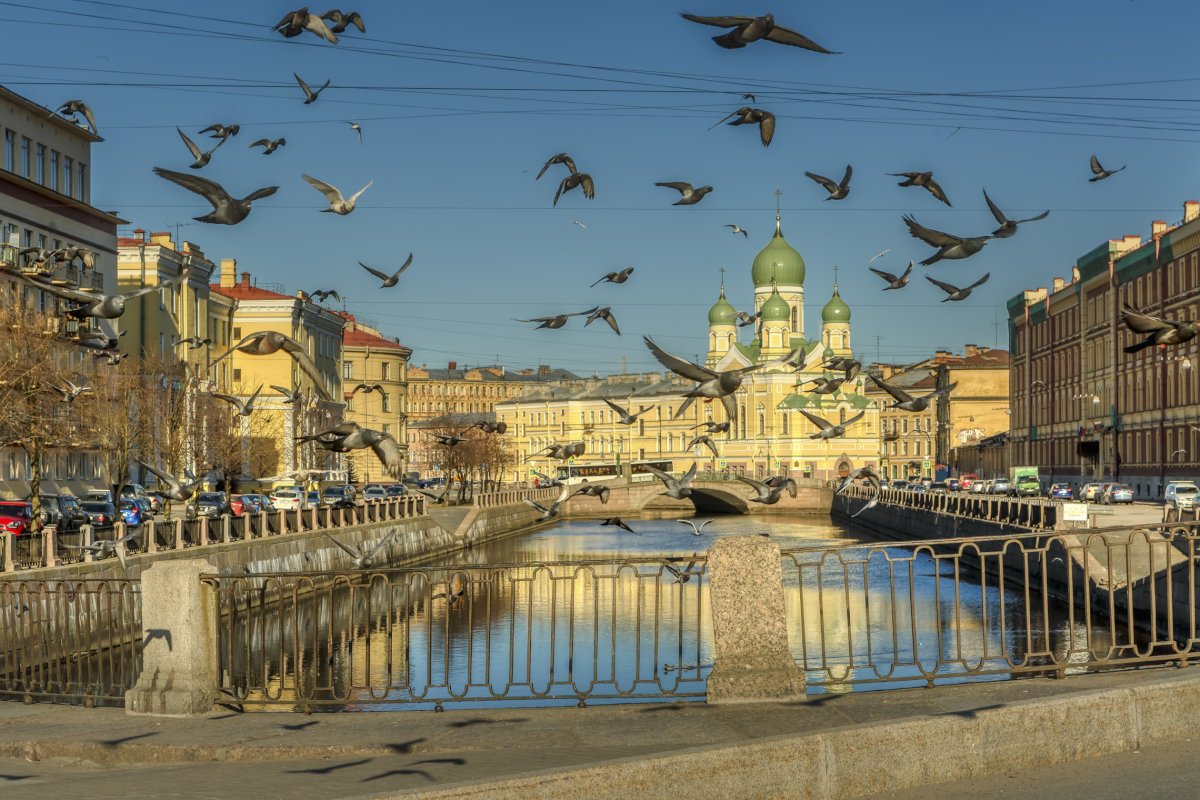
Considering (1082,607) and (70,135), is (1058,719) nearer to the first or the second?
(1082,607)

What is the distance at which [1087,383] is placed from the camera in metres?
108

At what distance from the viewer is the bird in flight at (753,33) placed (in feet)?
55.5

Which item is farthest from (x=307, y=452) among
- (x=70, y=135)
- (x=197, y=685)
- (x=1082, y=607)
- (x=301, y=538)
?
(x=197, y=685)

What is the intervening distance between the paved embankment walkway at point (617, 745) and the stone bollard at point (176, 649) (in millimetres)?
243

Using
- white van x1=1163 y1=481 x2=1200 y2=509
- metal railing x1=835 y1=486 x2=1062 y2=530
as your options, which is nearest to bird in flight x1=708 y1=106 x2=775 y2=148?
metal railing x1=835 y1=486 x2=1062 y2=530

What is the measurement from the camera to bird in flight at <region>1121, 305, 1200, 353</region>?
18969 millimetres

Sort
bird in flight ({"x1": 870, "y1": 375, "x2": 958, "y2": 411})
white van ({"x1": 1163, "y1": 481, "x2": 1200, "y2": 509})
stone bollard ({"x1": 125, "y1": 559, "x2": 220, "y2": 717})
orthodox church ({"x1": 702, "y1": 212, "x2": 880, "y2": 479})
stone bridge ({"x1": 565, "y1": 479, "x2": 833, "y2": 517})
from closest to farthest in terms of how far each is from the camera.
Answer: stone bollard ({"x1": 125, "y1": 559, "x2": 220, "y2": 717}) < bird in flight ({"x1": 870, "y1": 375, "x2": 958, "y2": 411}) < white van ({"x1": 1163, "y1": 481, "x2": 1200, "y2": 509}) < stone bridge ({"x1": 565, "y1": 479, "x2": 833, "y2": 517}) < orthodox church ({"x1": 702, "y1": 212, "x2": 880, "y2": 479})

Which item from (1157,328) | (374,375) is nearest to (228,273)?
(374,375)

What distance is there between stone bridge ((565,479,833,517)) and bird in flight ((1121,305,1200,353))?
11172 centimetres

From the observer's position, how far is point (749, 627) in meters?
14.5

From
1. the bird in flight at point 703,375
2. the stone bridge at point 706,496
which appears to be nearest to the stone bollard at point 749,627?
the bird in flight at point 703,375

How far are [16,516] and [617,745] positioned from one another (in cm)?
3707

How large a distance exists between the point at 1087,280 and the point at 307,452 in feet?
158

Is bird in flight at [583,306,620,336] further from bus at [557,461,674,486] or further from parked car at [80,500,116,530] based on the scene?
bus at [557,461,674,486]
